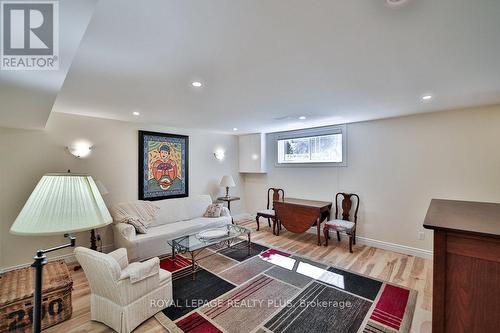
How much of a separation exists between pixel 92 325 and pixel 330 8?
3091mm

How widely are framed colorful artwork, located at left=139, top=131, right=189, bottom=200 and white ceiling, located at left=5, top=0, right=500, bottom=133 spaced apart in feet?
4.20

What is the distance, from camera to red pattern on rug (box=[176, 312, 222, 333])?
6.11 ft

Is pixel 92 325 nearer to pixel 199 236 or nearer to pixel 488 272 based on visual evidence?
pixel 199 236

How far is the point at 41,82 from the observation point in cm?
147

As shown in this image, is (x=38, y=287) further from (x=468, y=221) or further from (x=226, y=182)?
(x=226, y=182)

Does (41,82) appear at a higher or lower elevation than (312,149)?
higher

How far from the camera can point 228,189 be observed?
5.35 m

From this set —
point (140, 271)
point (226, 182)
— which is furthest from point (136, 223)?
point (226, 182)

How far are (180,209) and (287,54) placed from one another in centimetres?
346

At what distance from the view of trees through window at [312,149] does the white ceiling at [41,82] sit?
4.07 m

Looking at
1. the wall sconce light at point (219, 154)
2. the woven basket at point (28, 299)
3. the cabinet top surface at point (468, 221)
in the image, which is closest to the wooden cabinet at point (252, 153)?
the wall sconce light at point (219, 154)

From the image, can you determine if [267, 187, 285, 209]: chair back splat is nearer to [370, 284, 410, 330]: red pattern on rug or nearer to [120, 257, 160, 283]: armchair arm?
[370, 284, 410, 330]: red pattern on rug

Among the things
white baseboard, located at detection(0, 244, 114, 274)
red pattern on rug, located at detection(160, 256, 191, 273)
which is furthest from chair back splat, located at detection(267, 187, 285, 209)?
white baseboard, located at detection(0, 244, 114, 274)

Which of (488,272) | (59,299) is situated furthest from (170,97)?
(488,272)
